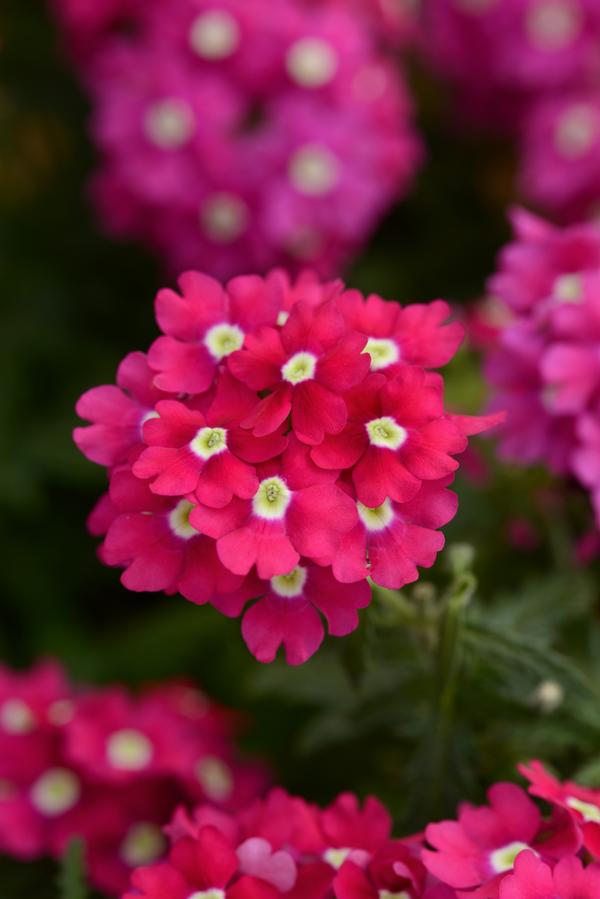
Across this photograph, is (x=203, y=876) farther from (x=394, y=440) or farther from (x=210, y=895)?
(x=394, y=440)

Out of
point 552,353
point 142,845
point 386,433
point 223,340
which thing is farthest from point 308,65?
point 142,845

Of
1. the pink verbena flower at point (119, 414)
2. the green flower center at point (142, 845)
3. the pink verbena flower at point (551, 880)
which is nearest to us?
the pink verbena flower at point (551, 880)

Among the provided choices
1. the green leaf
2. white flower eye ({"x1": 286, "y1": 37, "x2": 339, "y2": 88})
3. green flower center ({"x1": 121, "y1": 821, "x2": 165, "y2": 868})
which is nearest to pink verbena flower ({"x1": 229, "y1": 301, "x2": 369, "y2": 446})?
the green leaf

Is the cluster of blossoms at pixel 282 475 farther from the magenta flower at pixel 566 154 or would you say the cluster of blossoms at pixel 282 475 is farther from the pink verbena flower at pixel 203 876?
the magenta flower at pixel 566 154

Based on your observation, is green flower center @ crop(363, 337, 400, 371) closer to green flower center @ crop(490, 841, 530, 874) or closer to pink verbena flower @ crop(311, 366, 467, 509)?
pink verbena flower @ crop(311, 366, 467, 509)

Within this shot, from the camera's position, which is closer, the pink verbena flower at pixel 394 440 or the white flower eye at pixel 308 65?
the pink verbena flower at pixel 394 440

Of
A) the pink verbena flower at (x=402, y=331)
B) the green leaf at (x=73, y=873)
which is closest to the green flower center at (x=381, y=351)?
the pink verbena flower at (x=402, y=331)
